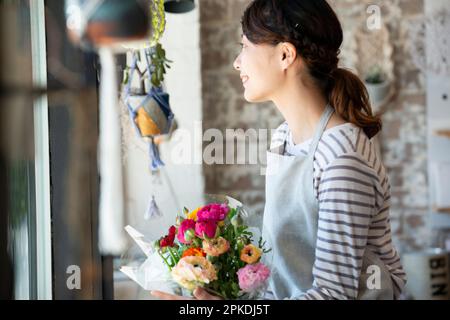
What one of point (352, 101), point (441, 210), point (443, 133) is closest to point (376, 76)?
point (443, 133)

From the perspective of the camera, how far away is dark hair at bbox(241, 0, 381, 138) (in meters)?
0.69

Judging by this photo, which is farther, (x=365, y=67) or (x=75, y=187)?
(x=365, y=67)

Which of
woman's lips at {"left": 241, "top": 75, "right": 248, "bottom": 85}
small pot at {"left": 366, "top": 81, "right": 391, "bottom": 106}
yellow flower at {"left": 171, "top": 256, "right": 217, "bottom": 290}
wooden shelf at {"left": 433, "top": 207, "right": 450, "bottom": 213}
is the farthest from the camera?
small pot at {"left": 366, "top": 81, "right": 391, "bottom": 106}

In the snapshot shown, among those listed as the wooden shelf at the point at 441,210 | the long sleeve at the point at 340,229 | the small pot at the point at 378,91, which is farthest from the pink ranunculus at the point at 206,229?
the small pot at the point at 378,91

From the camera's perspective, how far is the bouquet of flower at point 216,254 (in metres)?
0.65

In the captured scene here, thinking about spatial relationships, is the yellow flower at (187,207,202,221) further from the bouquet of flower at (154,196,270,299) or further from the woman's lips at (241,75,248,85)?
the woman's lips at (241,75,248,85)

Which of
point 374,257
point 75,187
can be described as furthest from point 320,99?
point 75,187

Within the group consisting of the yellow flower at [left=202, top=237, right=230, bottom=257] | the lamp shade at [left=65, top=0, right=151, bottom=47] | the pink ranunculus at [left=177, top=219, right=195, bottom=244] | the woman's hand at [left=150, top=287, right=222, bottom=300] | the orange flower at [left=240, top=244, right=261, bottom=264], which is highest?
the lamp shade at [left=65, top=0, right=151, bottom=47]

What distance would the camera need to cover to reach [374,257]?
2.31 feet

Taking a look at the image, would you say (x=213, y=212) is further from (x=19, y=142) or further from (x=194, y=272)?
(x=19, y=142)

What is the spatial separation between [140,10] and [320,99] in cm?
27

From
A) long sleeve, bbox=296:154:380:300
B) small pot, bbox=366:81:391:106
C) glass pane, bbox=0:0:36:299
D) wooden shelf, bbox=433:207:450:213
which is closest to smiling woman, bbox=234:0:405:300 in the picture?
long sleeve, bbox=296:154:380:300

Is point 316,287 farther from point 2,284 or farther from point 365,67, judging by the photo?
point 365,67

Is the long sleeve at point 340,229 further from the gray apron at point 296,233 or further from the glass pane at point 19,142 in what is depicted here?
the glass pane at point 19,142
